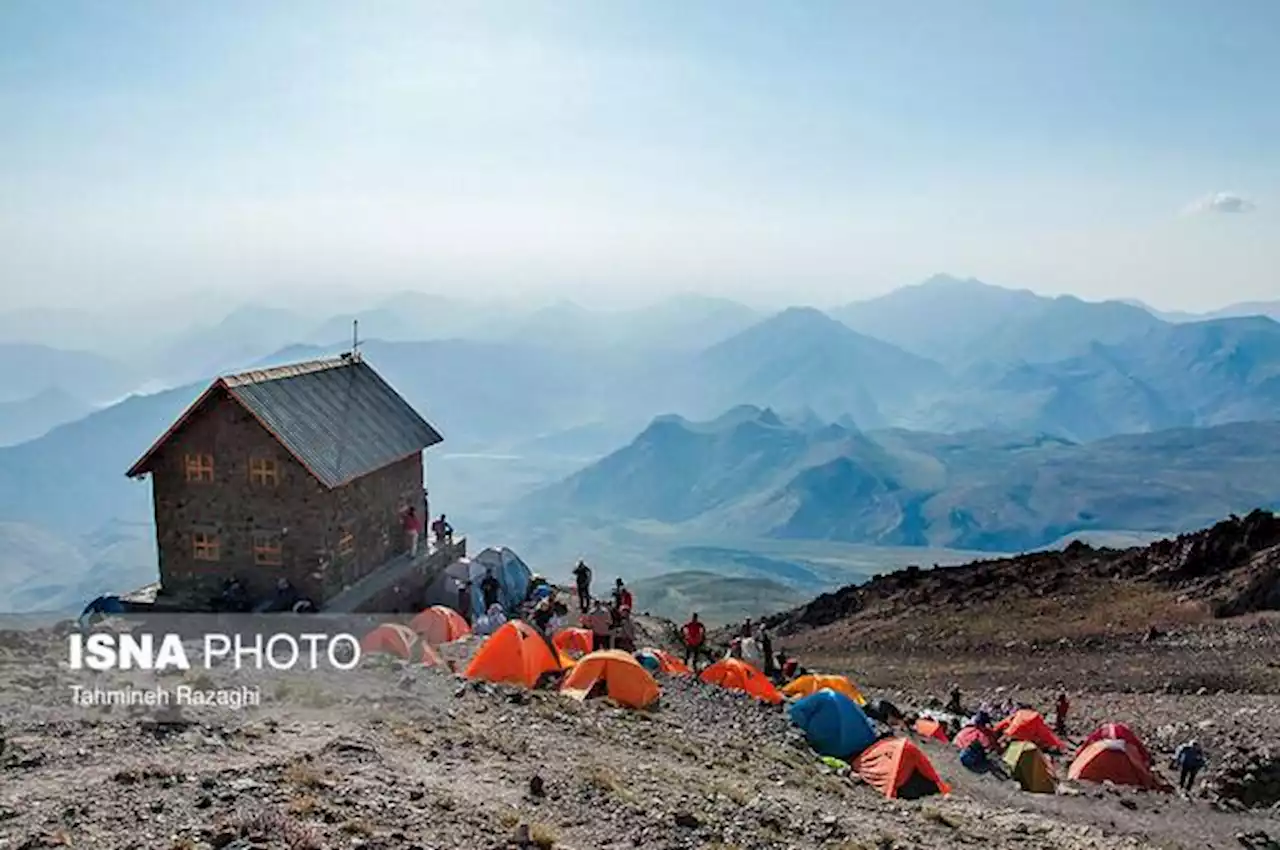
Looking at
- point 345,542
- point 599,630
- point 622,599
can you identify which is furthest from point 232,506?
point 622,599

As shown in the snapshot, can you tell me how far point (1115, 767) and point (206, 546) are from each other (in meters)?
22.2

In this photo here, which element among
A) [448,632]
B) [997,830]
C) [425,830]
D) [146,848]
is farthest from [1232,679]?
[146,848]

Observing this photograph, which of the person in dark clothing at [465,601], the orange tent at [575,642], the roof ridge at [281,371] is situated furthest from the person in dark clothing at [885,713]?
the roof ridge at [281,371]

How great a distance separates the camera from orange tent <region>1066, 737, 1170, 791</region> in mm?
21500

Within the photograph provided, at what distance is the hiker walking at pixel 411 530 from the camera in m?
31.0

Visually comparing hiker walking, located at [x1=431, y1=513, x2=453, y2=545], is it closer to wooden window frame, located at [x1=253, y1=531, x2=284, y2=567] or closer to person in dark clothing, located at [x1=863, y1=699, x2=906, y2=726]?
wooden window frame, located at [x1=253, y1=531, x2=284, y2=567]

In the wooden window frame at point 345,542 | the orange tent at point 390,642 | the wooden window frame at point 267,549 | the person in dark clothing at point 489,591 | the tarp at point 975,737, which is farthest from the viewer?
the person in dark clothing at point 489,591

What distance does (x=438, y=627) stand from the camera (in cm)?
2589

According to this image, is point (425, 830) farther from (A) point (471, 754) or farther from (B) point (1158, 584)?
(B) point (1158, 584)

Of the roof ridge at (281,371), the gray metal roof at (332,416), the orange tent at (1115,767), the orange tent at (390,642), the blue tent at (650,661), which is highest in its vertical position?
the roof ridge at (281,371)

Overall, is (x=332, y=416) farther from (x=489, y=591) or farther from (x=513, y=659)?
(x=513, y=659)

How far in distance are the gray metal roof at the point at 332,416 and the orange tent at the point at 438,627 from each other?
404 centimetres

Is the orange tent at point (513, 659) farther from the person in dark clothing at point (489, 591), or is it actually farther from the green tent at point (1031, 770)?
the person in dark clothing at point (489, 591)

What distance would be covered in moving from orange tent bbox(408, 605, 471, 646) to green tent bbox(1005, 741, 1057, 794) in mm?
13267
